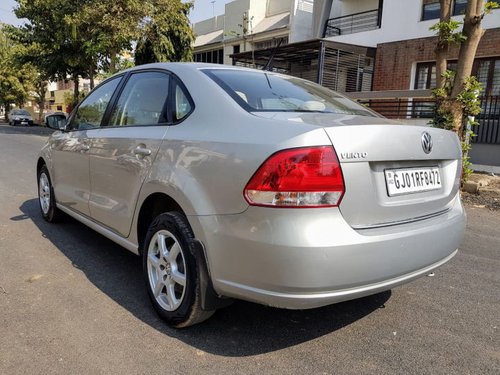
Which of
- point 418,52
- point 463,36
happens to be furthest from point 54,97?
point 463,36

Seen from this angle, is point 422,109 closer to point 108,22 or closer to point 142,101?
point 142,101

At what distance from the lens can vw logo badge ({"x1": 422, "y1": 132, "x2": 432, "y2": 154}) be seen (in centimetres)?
261

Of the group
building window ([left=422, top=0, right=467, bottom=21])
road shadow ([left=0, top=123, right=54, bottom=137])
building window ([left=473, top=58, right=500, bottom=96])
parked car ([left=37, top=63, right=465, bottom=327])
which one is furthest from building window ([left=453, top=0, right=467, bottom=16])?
road shadow ([left=0, top=123, right=54, bottom=137])

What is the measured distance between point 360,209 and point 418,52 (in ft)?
49.6

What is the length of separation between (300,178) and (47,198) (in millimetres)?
3948

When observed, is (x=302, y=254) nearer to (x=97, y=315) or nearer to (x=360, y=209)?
(x=360, y=209)

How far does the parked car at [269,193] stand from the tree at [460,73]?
17.0 ft

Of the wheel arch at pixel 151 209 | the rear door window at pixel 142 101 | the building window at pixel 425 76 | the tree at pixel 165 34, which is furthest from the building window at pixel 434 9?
the wheel arch at pixel 151 209

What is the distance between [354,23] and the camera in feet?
62.5

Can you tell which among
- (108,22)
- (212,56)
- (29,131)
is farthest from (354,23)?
(29,131)

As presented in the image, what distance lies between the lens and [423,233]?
255 centimetres

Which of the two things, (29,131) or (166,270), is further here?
(29,131)

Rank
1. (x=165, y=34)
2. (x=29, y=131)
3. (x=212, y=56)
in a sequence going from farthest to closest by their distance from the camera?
1. (x=212, y=56)
2. (x=29, y=131)
3. (x=165, y=34)

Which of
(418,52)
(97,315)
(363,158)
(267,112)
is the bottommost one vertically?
(97,315)
